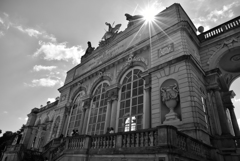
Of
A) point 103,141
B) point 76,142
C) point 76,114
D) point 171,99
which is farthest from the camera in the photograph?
point 76,114

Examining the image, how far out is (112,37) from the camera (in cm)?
1820

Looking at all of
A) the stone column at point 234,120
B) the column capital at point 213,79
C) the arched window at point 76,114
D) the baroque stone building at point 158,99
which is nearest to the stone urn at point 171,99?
the baroque stone building at point 158,99

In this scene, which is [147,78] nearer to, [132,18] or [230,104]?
[230,104]

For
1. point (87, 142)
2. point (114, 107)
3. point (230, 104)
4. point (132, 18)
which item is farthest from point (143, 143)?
point (132, 18)

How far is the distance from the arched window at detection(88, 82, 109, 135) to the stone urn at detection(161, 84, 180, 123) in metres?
6.00

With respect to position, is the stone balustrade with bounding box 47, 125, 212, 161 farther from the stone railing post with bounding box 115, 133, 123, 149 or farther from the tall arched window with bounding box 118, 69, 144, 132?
the tall arched window with bounding box 118, 69, 144, 132

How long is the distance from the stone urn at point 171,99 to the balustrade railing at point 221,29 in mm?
5629

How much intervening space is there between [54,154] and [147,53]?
9.44 meters

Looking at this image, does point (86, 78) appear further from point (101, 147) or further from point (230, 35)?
point (230, 35)

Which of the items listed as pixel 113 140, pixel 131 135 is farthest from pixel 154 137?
pixel 113 140

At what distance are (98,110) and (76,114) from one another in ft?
11.4

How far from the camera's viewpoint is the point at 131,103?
12242mm

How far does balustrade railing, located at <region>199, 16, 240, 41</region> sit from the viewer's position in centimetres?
1148

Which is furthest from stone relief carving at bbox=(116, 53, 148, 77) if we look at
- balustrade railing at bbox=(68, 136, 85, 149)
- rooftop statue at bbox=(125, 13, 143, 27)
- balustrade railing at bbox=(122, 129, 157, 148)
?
balustrade railing at bbox=(122, 129, 157, 148)
